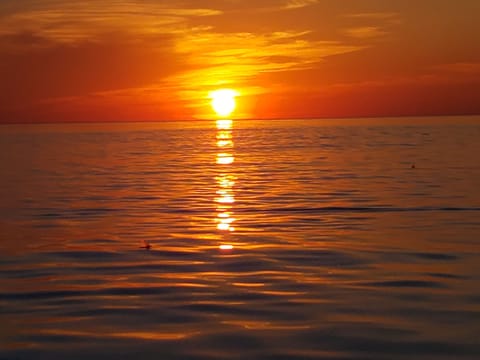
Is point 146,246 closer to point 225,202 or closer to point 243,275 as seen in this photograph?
point 243,275

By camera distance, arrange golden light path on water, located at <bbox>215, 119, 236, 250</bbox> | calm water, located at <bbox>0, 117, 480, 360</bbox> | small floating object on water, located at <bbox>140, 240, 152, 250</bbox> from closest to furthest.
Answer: calm water, located at <bbox>0, 117, 480, 360</bbox> < small floating object on water, located at <bbox>140, 240, 152, 250</bbox> < golden light path on water, located at <bbox>215, 119, 236, 250</bbox>

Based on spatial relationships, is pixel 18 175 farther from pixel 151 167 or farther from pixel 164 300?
pixel 164 300

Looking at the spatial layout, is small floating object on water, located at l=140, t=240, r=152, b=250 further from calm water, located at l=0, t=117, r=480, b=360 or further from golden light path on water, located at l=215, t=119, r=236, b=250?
golden light path on water, located at l=215, t=119, r=236, b=250

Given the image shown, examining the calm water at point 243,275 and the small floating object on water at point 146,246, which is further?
the small floating object on water at point 146,246

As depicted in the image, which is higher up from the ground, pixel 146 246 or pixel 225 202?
pixel 225 202

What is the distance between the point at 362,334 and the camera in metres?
7.94

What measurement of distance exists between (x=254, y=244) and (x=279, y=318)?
5.42 metres

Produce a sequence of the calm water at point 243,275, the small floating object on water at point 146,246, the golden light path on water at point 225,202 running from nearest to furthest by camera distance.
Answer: the calm water at point 243,275 → the small floating object on water at point 146,246 → the golden light path on water at point 225,202

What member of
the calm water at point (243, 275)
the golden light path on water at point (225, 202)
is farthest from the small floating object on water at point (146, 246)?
the golden light path on water at point (225, 202)

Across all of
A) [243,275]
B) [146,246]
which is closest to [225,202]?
[146,246]

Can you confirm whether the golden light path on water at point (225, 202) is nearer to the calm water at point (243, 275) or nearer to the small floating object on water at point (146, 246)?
the calm water at point (243, 275)

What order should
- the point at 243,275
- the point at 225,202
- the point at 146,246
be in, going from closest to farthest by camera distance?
1. the point at 243,275
2. the point at 146,246
3. the point at 225,202

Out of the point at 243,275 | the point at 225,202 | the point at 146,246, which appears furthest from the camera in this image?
the point at 225,202

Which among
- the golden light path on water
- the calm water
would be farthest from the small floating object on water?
the golden light path on water
